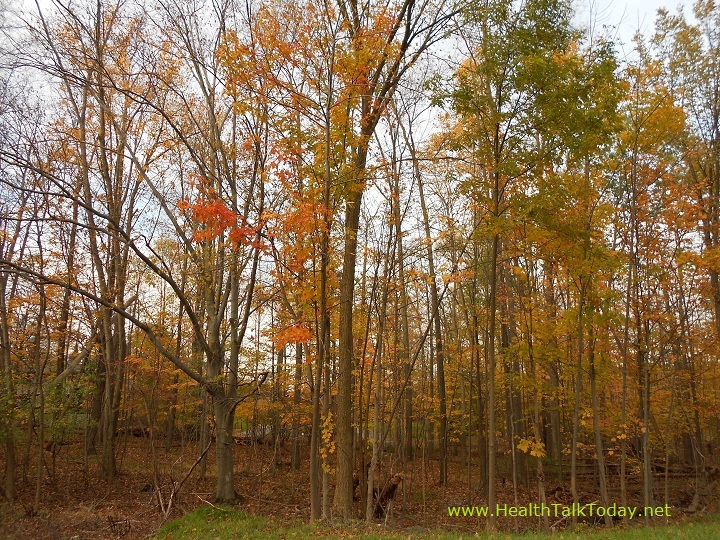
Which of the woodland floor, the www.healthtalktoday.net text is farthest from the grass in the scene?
the www.healthtalktoday.net text

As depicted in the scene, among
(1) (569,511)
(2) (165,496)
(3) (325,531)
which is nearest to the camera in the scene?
(3) (325,531)

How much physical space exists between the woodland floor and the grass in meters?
0.58

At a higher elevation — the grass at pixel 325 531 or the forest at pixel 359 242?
the forest at pixel 359 242

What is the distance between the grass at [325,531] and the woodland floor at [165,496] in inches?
23.0

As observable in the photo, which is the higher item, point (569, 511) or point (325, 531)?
point (325, 531)

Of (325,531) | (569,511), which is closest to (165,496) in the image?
(325,531)

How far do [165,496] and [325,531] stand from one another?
659 centimetres

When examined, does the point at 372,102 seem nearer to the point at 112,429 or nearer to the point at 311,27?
the point at 311,27

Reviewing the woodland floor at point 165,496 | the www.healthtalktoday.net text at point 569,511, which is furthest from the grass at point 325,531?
the www.healthtalktoday.net text at point 569,511

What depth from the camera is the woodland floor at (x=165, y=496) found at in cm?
917

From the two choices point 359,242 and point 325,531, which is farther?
point 359,242

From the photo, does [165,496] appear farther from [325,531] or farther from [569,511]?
[569,511]

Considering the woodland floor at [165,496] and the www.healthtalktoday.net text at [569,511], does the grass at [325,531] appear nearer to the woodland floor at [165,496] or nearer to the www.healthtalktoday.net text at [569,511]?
the woodland floor at [165,496]

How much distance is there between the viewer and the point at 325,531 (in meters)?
6.79
